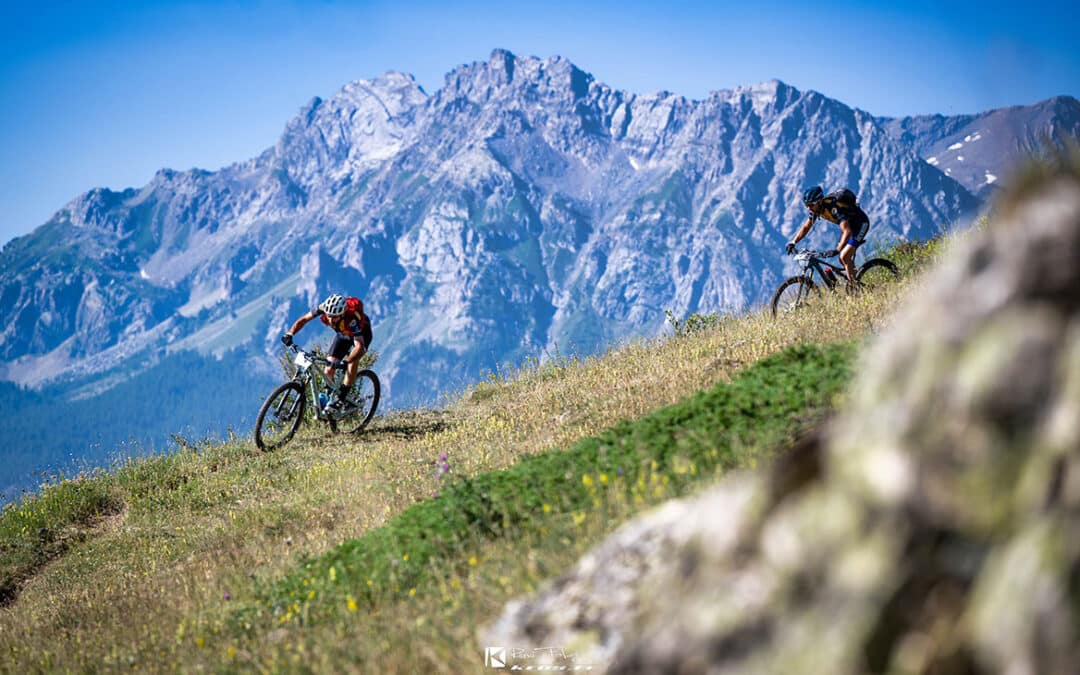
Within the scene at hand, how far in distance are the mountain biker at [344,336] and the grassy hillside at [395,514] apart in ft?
3.76

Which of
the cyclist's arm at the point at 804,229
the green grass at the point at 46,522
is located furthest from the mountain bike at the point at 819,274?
the green grass at the point at 46,522

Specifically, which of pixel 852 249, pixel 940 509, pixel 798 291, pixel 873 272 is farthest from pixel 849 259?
pixel 940 509

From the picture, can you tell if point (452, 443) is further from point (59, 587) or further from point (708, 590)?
point (708, 590)

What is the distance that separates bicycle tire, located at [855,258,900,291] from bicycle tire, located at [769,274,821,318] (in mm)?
814

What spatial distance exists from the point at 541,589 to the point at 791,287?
39.1 ft

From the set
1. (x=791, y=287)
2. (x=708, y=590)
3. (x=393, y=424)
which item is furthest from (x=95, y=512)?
(x=708, y=590)

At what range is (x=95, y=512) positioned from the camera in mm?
14500

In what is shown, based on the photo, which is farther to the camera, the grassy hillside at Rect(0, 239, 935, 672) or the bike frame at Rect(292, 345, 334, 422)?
the bike frame at Rect(292, 345, 334, 422)

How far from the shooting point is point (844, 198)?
15586mm

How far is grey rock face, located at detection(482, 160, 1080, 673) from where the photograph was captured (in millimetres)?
1918

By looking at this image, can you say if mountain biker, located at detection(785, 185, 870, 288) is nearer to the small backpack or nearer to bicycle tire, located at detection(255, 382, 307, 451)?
the small backpack

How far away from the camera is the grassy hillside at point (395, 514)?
5645mm

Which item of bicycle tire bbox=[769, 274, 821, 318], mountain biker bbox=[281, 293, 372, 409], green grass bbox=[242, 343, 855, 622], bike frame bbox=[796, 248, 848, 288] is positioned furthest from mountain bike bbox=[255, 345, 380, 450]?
bike frame bbox=[796, 248, 848, 288]

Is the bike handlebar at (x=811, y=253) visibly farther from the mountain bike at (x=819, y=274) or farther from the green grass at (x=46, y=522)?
the green grass at (x=46, y=522)
